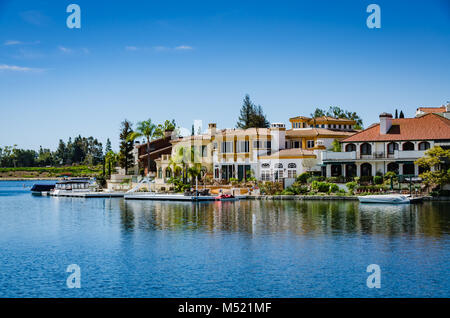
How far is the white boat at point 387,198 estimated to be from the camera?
178 feet

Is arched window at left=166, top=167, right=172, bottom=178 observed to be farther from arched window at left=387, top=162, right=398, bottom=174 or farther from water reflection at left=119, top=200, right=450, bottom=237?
arched window at left=387, top=162, right=398, bottom=174

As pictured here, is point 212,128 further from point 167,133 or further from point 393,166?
point 393,166

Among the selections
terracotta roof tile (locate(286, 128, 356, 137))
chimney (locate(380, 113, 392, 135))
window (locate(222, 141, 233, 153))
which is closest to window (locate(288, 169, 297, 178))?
terracotta roof tile (locate(286, 128, 356, 137))

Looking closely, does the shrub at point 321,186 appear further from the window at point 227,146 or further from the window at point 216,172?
the window at point 216,172

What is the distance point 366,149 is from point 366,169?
2.64 metres

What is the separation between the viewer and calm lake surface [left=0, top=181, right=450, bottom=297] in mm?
22547

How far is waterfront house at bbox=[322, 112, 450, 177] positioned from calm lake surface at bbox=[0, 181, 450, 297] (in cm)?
1396

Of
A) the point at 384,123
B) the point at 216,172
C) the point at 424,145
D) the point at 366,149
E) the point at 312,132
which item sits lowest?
the point at 216,172

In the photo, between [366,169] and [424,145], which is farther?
[366,169]

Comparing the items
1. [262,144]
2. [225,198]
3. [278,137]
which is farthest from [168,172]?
[225,198]

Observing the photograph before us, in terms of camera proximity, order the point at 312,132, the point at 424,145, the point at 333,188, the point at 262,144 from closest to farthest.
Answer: the point at 333,188 < the point at 424,145 < the point at 262,144 < the point at 312,132

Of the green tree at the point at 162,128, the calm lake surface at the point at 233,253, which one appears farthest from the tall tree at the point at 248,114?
the calm lake surface at the point at 233,253

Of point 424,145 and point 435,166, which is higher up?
point 424,145

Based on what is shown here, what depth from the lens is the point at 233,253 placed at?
2917 centimetres
